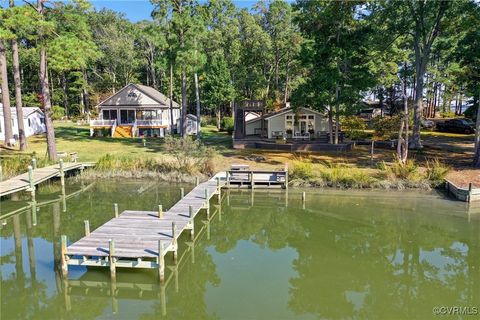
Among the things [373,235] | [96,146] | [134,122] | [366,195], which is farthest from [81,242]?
[134,122]

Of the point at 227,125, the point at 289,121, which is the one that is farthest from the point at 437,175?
the point at 227,125

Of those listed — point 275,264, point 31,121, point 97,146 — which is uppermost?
point 31,121

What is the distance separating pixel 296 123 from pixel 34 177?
2141cm

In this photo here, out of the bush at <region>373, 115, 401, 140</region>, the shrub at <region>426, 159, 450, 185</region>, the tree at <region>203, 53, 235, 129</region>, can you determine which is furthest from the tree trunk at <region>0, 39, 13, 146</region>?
the shrub at <region>426, 159, 450, 185</region>

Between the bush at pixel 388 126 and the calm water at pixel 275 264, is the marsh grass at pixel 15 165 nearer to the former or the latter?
the calm water at pixel 275 264

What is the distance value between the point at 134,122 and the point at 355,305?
33533 mm

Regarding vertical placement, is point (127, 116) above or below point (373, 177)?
above

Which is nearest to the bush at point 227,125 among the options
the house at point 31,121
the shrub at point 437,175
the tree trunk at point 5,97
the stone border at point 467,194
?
the house at point 31,121

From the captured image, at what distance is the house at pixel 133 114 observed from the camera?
39156 millimetres

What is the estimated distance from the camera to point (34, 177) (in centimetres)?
2070

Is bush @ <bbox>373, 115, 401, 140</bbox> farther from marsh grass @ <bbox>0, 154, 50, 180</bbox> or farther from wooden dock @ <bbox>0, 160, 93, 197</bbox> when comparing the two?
marsh grass @ <bbox>0, 154, 50, 180</bbox>

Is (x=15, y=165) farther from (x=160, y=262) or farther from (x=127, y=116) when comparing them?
(x=127, y=116)

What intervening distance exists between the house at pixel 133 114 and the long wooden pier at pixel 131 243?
25787 mm

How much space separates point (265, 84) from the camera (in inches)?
1948
